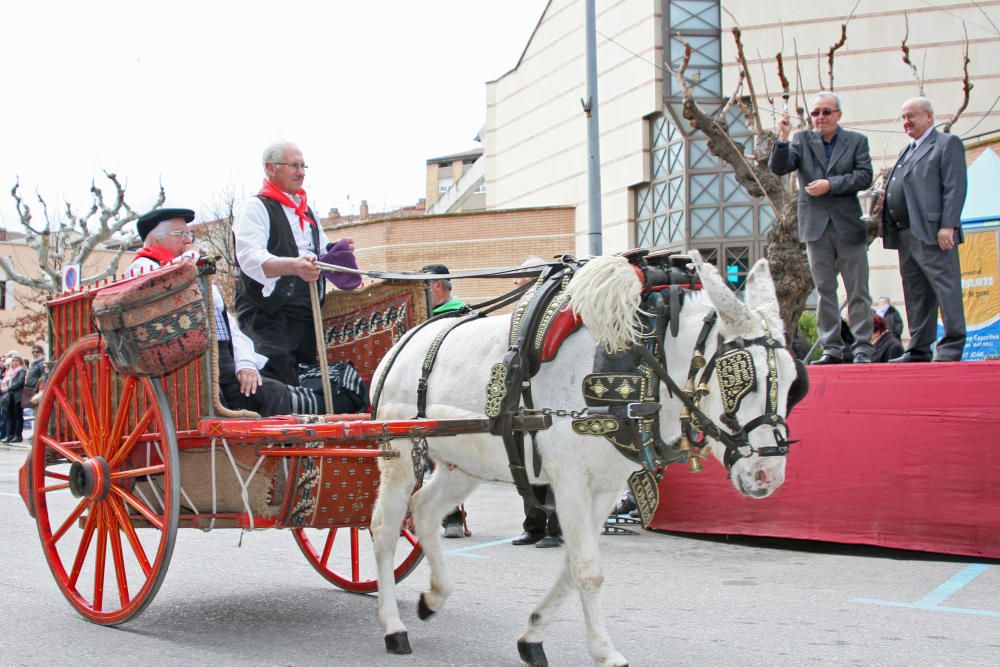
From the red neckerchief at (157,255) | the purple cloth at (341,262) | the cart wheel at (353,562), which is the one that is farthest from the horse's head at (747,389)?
the red neckerchief at (157,255)

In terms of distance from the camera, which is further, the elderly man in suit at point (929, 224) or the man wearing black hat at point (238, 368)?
the elderly man in suit at point (929, 224)

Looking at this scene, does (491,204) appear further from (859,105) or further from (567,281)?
(567,281)

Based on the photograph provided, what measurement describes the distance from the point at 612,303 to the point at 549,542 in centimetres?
443

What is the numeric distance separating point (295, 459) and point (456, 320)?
41.5 inches

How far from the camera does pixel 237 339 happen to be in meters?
5.45

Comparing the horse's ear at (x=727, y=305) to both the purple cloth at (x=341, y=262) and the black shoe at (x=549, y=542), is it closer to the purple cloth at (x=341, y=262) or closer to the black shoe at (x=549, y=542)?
the purple cloth at (x=341, y=262)

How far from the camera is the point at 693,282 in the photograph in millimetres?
4508

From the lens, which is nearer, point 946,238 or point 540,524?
point 946,238

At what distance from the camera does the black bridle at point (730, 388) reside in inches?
159

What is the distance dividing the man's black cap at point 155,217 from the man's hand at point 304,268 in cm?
89

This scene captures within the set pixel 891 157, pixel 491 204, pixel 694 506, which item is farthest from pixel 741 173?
pixel 491 204

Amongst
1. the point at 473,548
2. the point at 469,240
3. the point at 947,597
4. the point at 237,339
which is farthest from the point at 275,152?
the point at 469,240

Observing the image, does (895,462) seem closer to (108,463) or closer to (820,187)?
(820,187)

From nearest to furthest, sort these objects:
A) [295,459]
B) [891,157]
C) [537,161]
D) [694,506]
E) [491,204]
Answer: [295,459] < [694,506] < [891,157] < [537,161] < [491,204]
